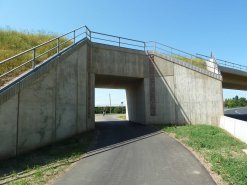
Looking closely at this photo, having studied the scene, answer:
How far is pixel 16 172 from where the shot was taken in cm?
1036

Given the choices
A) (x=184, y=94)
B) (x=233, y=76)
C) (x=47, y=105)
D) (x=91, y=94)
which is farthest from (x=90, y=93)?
(x=233, y=76)

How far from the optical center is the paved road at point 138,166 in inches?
362

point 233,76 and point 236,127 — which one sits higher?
point 233,76

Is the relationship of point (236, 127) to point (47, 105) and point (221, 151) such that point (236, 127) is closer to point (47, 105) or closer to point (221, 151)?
A: point (221, 151)

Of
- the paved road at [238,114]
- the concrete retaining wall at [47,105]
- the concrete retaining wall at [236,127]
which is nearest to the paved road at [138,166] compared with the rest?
the concrete retaining wall at [47,105]

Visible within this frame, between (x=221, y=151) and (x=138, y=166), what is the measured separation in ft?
15.0

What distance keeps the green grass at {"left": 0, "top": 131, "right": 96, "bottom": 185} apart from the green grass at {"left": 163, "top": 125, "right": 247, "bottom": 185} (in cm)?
559

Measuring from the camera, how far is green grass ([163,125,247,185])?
942cm

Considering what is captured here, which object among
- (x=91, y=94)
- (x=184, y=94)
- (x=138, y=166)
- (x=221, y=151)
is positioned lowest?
(x=138, y=166)

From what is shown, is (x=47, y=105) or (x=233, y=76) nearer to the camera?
(x=47, y=105)

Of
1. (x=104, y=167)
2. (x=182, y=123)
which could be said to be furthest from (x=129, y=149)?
(x=182, y=123)

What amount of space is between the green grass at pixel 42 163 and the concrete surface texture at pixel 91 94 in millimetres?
716

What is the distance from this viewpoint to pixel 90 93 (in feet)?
70.1

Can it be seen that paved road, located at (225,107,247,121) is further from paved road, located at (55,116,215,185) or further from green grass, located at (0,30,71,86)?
green grass, located at (0,30,71,86)
